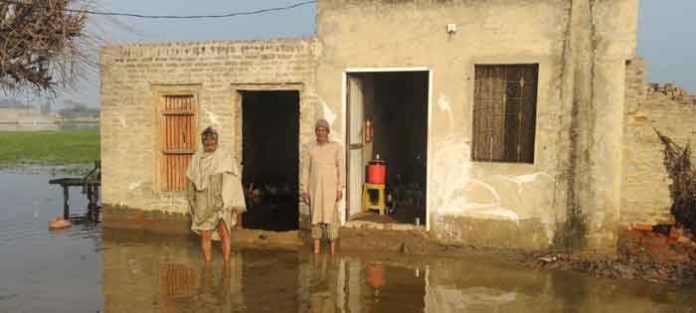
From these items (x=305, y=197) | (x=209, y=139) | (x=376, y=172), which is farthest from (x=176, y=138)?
(x=376, y=172)

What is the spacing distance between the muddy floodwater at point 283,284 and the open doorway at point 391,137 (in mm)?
1411

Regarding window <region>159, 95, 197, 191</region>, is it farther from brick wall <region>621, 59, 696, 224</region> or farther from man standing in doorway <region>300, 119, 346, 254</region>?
brick wall <region>621, 59, 696, 224</region>

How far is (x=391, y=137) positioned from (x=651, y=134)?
4.82 m

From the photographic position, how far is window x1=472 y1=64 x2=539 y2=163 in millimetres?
8336

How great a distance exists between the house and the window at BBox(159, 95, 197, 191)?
24mm

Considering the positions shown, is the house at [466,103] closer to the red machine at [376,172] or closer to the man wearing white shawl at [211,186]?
the red machine at [376,172]

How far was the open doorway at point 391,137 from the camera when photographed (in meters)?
9.57

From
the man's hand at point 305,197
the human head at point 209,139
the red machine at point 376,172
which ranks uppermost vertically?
the human head at point 209,139

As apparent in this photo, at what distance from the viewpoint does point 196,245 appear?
9.45 metres

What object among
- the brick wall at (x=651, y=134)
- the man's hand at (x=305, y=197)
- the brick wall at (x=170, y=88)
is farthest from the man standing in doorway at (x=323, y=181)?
the brick wall at (x=651, y=134)

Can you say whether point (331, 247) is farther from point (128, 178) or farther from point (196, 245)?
point (128, 178)

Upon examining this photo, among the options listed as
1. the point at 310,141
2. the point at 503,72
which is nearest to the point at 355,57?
the point at 310,141

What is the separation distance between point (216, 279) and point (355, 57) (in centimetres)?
381

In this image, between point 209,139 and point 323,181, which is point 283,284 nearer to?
point 323,181
